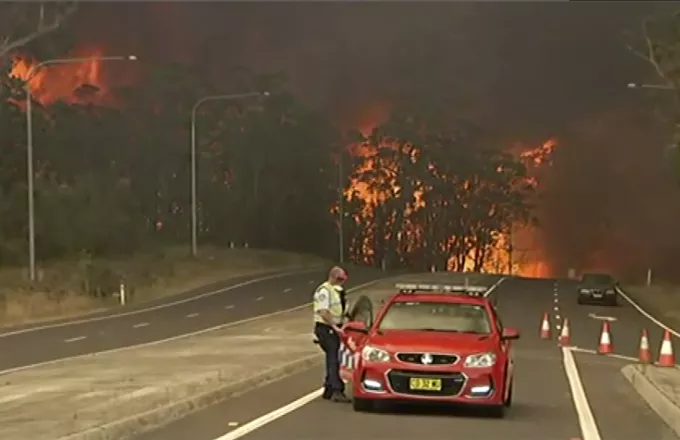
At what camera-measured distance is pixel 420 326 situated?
15.3 meters

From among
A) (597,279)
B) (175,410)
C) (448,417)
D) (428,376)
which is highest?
(428,376)

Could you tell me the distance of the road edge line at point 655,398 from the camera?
571 inches

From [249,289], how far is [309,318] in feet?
64.5

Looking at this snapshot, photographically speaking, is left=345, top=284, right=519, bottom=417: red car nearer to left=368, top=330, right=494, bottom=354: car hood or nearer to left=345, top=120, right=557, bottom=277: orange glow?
left=368, top=330, right=494, bottom=354: car hood

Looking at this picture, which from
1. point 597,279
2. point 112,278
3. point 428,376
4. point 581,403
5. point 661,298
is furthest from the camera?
point 661,298

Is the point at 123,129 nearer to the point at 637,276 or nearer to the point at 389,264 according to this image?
the point at 389,264

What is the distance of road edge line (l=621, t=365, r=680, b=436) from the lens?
14.5 metres

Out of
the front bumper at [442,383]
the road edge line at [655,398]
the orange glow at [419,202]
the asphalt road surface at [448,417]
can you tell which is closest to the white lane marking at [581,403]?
the asphalt road surface at [448,417]

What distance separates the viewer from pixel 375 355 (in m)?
14.4

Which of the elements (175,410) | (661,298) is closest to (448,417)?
(175,410)

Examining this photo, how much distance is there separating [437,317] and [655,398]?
3.40m

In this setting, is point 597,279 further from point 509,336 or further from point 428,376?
point 428,376

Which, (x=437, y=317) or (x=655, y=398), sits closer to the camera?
(x=437, y=317)

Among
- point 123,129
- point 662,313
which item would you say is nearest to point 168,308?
point 662,313
